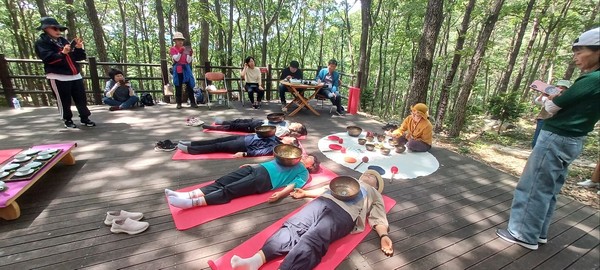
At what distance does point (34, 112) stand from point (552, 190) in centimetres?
823

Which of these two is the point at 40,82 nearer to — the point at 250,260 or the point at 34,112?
the point at 34,112

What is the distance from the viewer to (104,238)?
2.09 metres

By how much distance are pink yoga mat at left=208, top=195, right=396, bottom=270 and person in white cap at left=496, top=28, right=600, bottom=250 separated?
4.59 feet

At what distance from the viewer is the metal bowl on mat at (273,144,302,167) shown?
2938mm

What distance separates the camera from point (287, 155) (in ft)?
10.4

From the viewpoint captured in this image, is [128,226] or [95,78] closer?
[128,226]

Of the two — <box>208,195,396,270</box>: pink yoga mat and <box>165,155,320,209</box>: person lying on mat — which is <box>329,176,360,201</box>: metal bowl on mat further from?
<box>165,155,320,209</box>: person lying on mat

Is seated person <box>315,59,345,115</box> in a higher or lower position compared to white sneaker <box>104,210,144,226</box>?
higher

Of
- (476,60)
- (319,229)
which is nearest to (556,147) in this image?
(319,229)

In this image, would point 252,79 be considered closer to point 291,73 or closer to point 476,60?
point 291,73

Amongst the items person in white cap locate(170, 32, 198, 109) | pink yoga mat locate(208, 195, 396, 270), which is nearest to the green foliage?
pink yoga mat locate(208, 195, 396, 270)

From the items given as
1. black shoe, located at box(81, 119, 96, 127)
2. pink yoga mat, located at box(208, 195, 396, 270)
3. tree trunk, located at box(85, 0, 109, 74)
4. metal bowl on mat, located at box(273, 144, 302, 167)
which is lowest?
pink yoga mat, located at box(208, 195, 396, 270)

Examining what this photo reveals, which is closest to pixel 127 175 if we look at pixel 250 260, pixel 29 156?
pixel 29 156

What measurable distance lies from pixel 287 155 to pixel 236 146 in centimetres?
100
